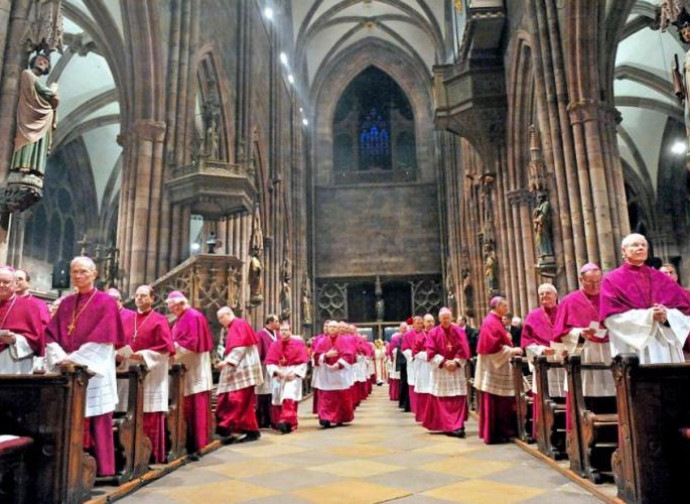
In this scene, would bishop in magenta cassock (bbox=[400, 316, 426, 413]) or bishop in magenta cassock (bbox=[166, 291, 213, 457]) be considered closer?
bishop in magenta cassock (bbox=[166, 291, 213, 457])

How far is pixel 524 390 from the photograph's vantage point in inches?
269

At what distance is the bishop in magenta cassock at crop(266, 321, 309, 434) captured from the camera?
8.57 m

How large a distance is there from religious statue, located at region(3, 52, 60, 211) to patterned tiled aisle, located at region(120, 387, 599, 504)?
3.29 meters

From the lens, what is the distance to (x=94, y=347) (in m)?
4.51

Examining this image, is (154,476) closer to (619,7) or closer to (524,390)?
(524,390)

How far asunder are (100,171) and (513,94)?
61.8 ft

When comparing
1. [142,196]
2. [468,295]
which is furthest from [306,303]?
[142,196]

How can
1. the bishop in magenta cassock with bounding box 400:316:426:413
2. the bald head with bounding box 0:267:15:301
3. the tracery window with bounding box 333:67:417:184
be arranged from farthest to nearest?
the tracery window with bounding box 333:67:417:184, the bishop in magenta cassock with bounding box 400:316:426:413, the bald head with bounding box 0:267:15:301

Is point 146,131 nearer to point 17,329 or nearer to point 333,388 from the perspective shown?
point 333,388

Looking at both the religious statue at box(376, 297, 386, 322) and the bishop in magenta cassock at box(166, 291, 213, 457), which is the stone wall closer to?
the religious statue at box(376, 297, 386, 322)

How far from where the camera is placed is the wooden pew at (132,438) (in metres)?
4.81

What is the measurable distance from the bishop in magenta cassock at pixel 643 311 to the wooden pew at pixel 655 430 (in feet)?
2.10

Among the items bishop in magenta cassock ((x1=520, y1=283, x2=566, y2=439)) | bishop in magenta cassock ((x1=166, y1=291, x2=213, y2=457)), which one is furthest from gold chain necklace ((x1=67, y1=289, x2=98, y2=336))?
bishop in magenta cassock ((x1=520, y1=283, x2=566, y2=439))

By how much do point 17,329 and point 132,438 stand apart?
132 cm
